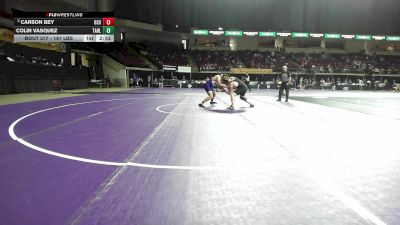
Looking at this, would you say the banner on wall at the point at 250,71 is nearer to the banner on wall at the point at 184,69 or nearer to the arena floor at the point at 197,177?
the banner on wall at the point at 184,69

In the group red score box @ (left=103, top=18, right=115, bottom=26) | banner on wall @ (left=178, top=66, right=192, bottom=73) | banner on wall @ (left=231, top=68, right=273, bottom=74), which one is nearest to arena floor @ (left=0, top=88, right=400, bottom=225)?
red score box @ (left=103, top=18, right=115, bottom=26)

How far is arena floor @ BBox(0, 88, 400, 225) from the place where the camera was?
2.54m

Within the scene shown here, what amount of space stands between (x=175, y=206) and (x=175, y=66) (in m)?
38.5

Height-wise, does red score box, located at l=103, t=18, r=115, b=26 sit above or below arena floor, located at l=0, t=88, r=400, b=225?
above

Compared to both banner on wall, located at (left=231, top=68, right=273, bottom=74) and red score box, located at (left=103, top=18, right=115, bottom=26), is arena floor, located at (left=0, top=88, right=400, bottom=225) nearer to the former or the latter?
red score box, located at (left=103, top=18, right=115, bottom=26)

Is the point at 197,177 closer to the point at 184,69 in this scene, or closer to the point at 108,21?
the point at 108,21

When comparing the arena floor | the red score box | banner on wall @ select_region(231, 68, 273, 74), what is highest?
the red score box

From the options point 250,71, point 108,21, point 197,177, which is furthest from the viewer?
point 250,71

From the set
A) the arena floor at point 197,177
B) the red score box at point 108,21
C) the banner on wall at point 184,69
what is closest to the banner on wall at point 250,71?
the banner on wall at point 184,69

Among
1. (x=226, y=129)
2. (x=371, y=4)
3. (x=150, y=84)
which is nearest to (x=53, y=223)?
(x=226, y=129)

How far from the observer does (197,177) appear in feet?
11.6

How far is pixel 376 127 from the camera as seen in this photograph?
7.70 m

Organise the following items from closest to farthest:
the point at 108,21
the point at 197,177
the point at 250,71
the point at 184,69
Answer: the point at 197,177 < the point at 108,21 < the point at 184,69 < the point at 250,71

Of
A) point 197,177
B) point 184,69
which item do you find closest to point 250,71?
point 184,69
